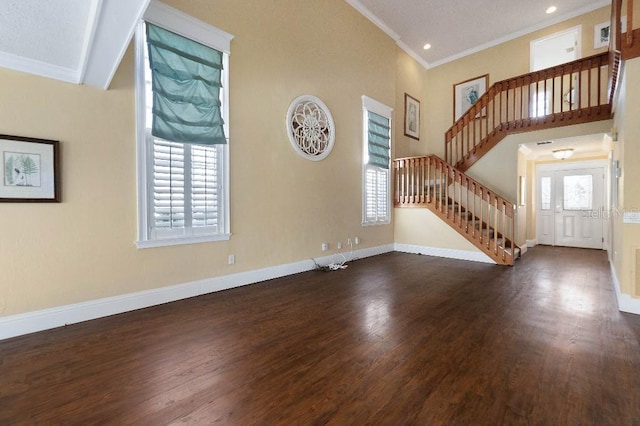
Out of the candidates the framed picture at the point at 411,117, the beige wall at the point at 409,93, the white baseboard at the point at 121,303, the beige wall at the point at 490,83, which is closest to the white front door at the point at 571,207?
the beige wall at the point at 490,83

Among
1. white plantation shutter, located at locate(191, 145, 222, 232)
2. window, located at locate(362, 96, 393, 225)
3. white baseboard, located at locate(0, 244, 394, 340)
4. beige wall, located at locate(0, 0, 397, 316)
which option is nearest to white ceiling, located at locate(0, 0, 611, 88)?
beige wall, located at locate(0, 0, 397, 316)

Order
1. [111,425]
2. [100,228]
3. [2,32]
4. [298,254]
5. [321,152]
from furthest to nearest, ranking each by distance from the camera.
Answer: [321,152] < [298,254] < [100,228] < [2,32] < [111,425]

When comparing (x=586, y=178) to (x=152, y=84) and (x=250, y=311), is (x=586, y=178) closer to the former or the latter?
(x=250, y=311)

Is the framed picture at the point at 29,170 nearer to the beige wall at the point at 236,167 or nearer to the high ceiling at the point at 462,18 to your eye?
the beige wall at the point at 236,167

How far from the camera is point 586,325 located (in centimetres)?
273

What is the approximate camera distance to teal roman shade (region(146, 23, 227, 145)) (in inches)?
125

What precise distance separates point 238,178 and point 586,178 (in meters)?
8.88

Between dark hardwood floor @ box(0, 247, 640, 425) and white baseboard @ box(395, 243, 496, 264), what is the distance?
6.63ft

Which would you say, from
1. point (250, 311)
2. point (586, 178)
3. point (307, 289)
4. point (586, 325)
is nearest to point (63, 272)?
point (250, 311)

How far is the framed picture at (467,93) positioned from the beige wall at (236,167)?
2526mm

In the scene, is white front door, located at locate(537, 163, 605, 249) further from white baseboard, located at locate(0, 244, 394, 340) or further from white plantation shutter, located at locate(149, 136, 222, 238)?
white plantation shutter, located at locate(149, 136, 222, 238)

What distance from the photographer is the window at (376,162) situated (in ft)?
20.2

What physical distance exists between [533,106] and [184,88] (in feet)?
25.1

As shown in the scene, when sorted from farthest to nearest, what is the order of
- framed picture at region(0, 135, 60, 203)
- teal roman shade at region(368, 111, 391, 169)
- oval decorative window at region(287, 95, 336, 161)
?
teal roman shade at region(368, 111, 391, 169) < oval decorative window at region(287, 95, 336, 161) < framed picture at region(0, 135, 60, 203)
